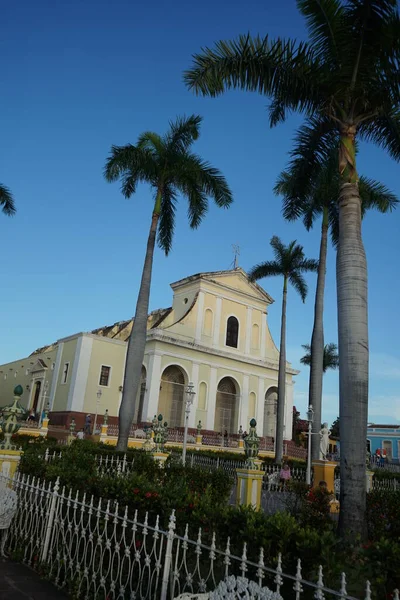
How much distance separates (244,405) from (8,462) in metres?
28.0

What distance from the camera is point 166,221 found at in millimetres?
19797

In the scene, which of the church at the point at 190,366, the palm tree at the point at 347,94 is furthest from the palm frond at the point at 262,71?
the church at the point at 190,366

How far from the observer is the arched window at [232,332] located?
35.3 metres

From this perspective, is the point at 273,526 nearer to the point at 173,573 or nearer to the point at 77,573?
the point at 173,573

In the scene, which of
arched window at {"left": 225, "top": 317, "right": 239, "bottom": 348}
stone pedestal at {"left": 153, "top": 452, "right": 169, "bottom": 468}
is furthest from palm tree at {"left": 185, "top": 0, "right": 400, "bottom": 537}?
arched window at {"left": 225, "top": 317, "right": 239, "bottom": 348}

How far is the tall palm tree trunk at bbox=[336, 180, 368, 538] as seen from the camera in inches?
265

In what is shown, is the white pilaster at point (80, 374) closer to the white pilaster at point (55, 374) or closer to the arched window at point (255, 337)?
the white pilaster at point (55, 374)

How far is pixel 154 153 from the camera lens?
18.4 meters

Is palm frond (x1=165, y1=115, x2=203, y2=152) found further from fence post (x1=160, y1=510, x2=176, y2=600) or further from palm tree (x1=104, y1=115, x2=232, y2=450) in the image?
fence post (x1=160, y1=510, x2=176, y2=600)

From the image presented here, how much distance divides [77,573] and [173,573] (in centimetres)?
159

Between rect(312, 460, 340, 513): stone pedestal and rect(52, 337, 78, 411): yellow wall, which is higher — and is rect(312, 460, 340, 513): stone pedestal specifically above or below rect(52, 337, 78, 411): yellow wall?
below

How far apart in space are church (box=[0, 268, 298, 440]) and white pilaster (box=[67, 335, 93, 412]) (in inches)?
2.4

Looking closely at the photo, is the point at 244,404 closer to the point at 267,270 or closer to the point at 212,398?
the point at 212,398

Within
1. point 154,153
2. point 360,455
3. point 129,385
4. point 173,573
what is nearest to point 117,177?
point 154,153
